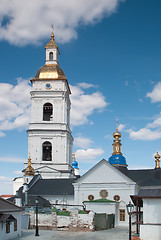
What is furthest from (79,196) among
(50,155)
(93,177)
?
(50,155)

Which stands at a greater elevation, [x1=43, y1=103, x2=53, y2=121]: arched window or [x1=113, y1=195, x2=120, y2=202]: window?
[x1=43, y1=103, x2=53, y2=121]: arched window

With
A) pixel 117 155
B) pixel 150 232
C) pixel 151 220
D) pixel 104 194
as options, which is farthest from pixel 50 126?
pixel 150 232

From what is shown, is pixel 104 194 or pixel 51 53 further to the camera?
pixel 51 53

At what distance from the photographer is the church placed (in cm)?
3994

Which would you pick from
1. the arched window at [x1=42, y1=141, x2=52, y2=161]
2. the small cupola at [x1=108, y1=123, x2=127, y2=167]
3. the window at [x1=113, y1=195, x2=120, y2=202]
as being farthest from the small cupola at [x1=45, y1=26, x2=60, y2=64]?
the window at [x1=113, y1=195, x2=120, y2=202]

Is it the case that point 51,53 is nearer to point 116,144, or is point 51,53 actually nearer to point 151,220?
point 116,144

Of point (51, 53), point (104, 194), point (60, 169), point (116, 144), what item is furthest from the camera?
point (51, 53)

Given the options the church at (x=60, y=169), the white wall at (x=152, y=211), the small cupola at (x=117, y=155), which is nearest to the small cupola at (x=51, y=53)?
the church at (x=60, y=169)

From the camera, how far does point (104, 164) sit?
40.8m

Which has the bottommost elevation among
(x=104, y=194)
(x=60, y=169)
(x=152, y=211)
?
(x=104, y=194)

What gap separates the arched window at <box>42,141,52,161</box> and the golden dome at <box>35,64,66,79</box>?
10.1 meters

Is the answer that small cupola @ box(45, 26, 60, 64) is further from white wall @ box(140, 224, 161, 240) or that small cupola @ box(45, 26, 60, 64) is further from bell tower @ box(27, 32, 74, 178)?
A: white wall @ box(140, 224, 161, 240)

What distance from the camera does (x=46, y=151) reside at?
53500mm

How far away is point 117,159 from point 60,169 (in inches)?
334
